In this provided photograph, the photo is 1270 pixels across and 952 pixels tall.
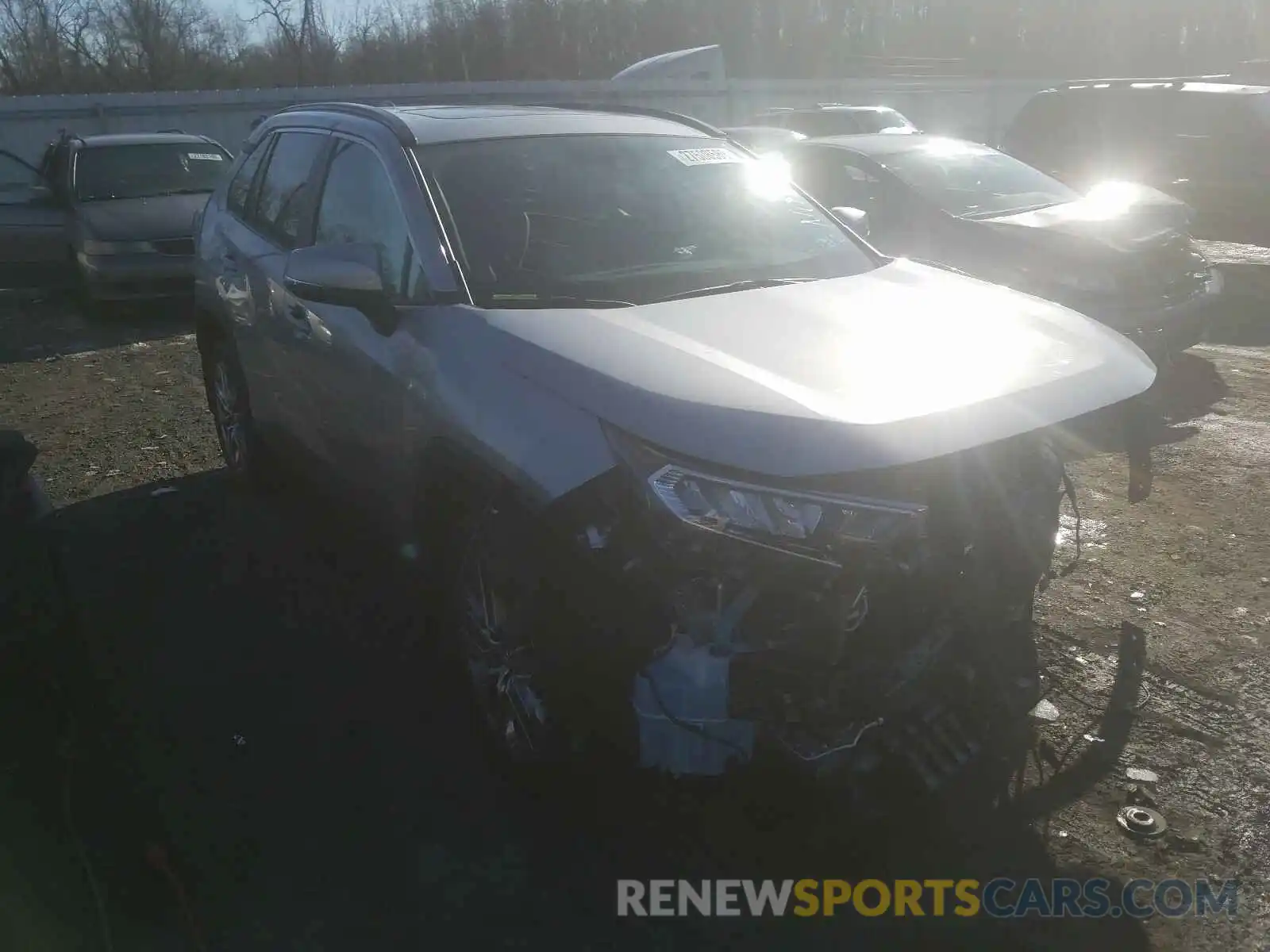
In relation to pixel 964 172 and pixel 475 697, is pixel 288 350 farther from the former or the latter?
pixel 964 172

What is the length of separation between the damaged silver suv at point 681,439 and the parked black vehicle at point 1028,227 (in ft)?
11.9

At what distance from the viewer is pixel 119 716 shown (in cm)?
373

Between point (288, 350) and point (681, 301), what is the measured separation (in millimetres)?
1866

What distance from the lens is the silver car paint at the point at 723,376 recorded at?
2621mm

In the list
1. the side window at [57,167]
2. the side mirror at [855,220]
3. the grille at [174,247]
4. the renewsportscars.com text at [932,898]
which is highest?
the side window at [57,167]

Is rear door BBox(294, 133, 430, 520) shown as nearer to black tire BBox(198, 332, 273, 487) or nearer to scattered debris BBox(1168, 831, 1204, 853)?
black tire BBox(198, 332, 273, 487)

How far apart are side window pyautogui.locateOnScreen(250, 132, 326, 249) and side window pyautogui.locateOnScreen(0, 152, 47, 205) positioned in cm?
806

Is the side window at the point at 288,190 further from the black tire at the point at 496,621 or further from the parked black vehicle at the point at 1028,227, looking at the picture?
the parked black vehicle at the point at 1028,227

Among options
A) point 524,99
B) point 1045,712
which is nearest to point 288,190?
point 1045,712

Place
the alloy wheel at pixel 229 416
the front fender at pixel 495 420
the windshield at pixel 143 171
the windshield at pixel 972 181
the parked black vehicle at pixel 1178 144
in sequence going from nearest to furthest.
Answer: the front fender at pixel 495 420
the alloy wheel at pixel 229 416
the windshield at pixel 972 181
the windshield at pixel 143 171
the parked black vehicle at pixel 1178 144

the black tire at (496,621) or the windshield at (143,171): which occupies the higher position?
the windshield at (143,171)

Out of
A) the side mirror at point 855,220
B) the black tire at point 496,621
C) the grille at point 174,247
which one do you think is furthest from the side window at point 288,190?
the grille at point 174,247

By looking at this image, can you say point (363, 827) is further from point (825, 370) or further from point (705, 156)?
point (705, 156)

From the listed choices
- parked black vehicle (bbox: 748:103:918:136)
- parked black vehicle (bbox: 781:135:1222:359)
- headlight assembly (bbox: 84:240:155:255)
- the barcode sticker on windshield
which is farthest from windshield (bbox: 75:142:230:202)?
parked black vehicle (bbox: 748:103:918:136)
